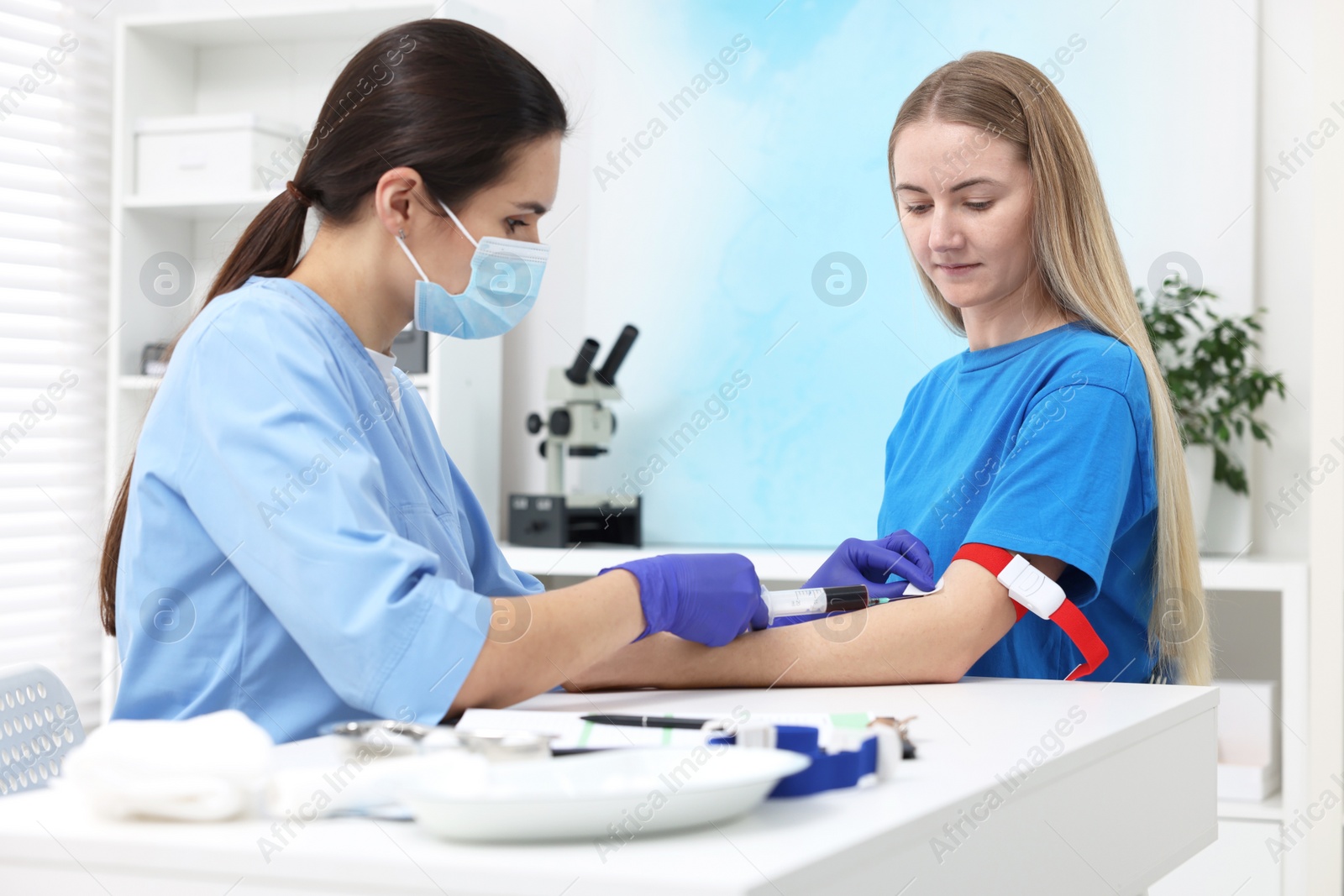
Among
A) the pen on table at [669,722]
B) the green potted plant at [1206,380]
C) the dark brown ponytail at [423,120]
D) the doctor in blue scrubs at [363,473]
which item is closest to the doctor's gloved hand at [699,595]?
the doctor in blue scrubs at [363,473]

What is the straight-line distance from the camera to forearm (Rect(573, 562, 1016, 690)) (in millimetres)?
1123

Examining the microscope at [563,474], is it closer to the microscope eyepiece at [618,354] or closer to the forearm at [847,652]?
the microscope eyepiece at [618,354]

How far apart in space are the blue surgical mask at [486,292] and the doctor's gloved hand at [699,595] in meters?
0.33

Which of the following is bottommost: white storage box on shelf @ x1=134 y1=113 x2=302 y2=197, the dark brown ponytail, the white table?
the white table

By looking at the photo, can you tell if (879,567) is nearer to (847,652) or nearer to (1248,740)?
(847,652)

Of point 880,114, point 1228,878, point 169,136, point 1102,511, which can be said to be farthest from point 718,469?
point 1102,511

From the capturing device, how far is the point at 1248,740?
218cm

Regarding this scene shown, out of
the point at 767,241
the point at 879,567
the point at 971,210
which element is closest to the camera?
the point at 879,567

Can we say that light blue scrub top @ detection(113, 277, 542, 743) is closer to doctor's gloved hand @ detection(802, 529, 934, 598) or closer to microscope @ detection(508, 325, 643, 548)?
doctor's gloved hand @ detection(802, 529, 934, 598)

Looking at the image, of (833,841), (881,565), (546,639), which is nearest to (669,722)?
(546,639)

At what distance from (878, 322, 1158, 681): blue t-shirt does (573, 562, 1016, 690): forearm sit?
8 centimetres

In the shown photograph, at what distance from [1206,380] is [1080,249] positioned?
1.10 m

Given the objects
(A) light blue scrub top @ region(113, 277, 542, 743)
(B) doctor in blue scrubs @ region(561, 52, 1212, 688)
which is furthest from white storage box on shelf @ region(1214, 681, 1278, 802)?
(A) light blue scrub top @ region(113, 277, 542, 743)

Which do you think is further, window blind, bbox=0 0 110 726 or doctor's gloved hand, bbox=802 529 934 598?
window blind, bbox=0 0 110 726
